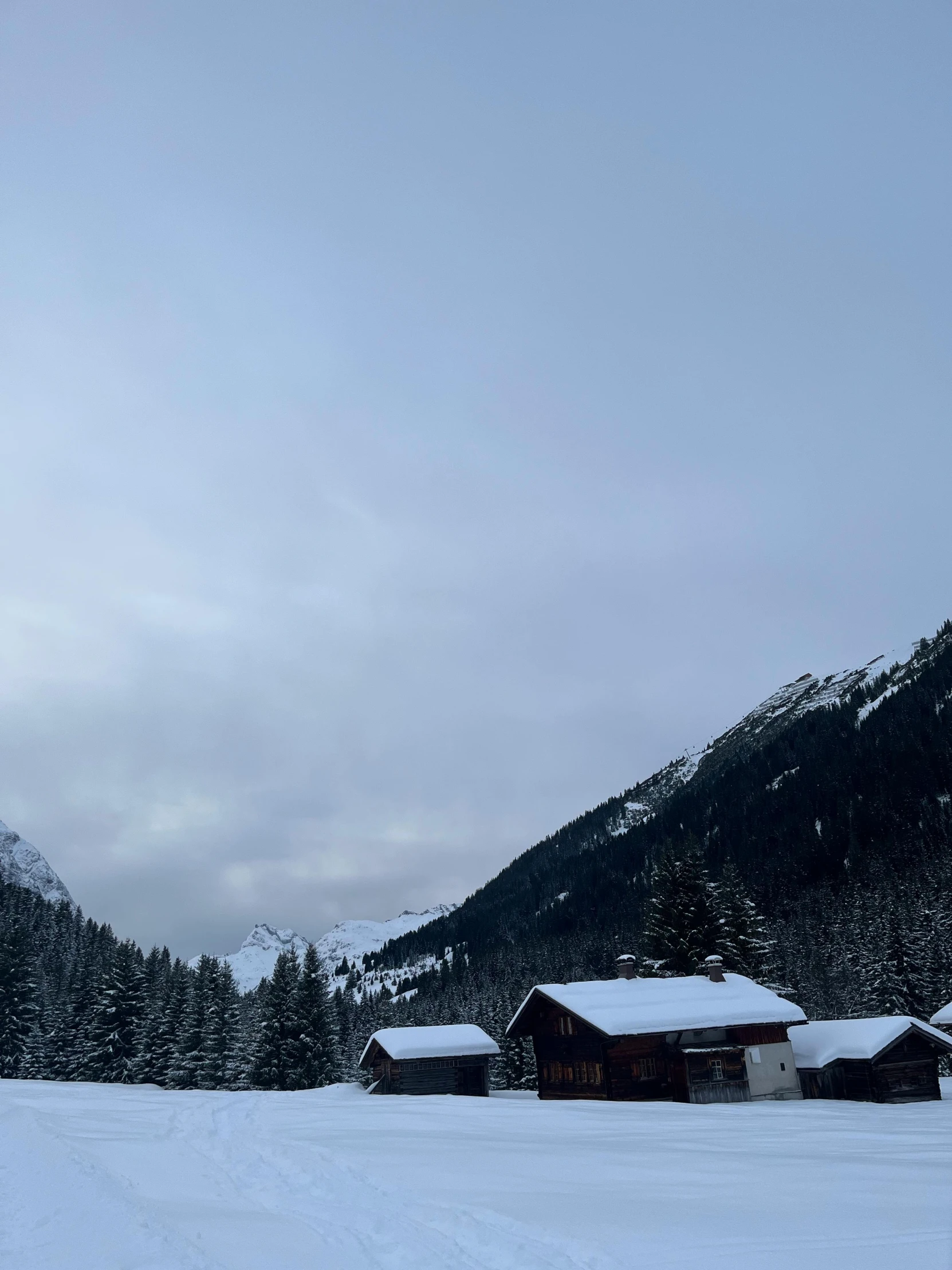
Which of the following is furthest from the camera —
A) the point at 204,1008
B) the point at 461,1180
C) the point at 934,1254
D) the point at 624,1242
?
the point at 204,1008

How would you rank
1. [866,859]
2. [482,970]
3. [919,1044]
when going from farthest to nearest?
[482,970], [866,859], [919,1044]

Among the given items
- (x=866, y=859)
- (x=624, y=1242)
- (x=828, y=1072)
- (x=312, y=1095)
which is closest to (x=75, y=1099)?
(x=312, y=1095)

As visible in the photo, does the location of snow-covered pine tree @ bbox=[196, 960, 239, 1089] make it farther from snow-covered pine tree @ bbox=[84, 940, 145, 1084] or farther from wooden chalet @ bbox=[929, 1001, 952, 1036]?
wooden chalet @ bbox=[929, 1001, 952, 1036]

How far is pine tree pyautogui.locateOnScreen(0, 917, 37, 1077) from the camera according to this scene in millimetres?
62344

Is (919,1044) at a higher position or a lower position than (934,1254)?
lower

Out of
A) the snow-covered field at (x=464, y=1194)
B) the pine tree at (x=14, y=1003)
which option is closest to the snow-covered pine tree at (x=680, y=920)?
the snow-covered field at (x=464, y=1194)

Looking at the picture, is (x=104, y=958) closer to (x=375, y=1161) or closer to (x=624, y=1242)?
(x=375, y=1161)

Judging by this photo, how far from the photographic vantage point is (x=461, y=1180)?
12742 mm

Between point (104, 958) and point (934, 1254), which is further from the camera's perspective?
point (104, 958)

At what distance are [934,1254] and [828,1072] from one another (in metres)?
33.1

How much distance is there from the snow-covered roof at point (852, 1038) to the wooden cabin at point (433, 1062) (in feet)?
54.1

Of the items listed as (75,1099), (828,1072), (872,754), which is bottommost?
(828,1072)

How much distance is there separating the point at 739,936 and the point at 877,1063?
1476 centimetres

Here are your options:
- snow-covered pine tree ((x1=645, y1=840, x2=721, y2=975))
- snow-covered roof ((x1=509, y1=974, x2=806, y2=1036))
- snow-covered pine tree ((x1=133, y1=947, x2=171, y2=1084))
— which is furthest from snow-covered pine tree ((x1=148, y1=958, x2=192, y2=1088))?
snow-covered pine tree ((x1=645, y1=840, x2=721, y2=975))
